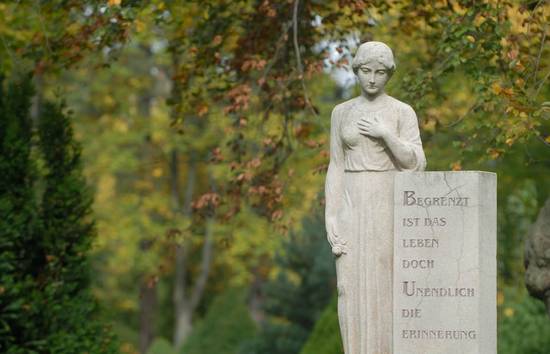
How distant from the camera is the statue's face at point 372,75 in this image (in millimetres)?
10516

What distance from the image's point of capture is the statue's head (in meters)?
10.5

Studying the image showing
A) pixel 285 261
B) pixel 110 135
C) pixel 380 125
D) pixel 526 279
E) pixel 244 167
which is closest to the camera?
pixel 380 125

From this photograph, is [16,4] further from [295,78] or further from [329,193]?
[329,193]

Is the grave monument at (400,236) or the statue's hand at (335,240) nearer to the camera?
the grave monument at (400,236)

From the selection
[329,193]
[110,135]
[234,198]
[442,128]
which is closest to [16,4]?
[234,198]

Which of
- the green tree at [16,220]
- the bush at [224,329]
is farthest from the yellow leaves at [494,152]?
the bush at [224,329]

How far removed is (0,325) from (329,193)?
535 cm

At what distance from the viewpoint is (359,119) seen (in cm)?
1056

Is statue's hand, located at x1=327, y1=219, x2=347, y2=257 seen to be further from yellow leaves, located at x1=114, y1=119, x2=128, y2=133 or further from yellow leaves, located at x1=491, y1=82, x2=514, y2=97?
yellow leaves, located at x1=114, y1=119, x2=128, y2=133

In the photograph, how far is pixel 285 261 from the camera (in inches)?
932

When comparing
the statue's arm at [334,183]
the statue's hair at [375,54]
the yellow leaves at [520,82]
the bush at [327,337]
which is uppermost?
the yellow leaves at [520,82]

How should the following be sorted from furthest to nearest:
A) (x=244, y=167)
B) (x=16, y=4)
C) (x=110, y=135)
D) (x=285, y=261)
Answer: (x=110, y=135) → (x=285, y=261) → (x=16, y=4) → (x=244, y=167)

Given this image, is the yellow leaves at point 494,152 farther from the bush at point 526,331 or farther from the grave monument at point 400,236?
the bush at point 526,331

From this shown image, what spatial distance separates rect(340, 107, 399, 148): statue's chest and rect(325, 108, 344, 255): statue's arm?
125 millimetres
